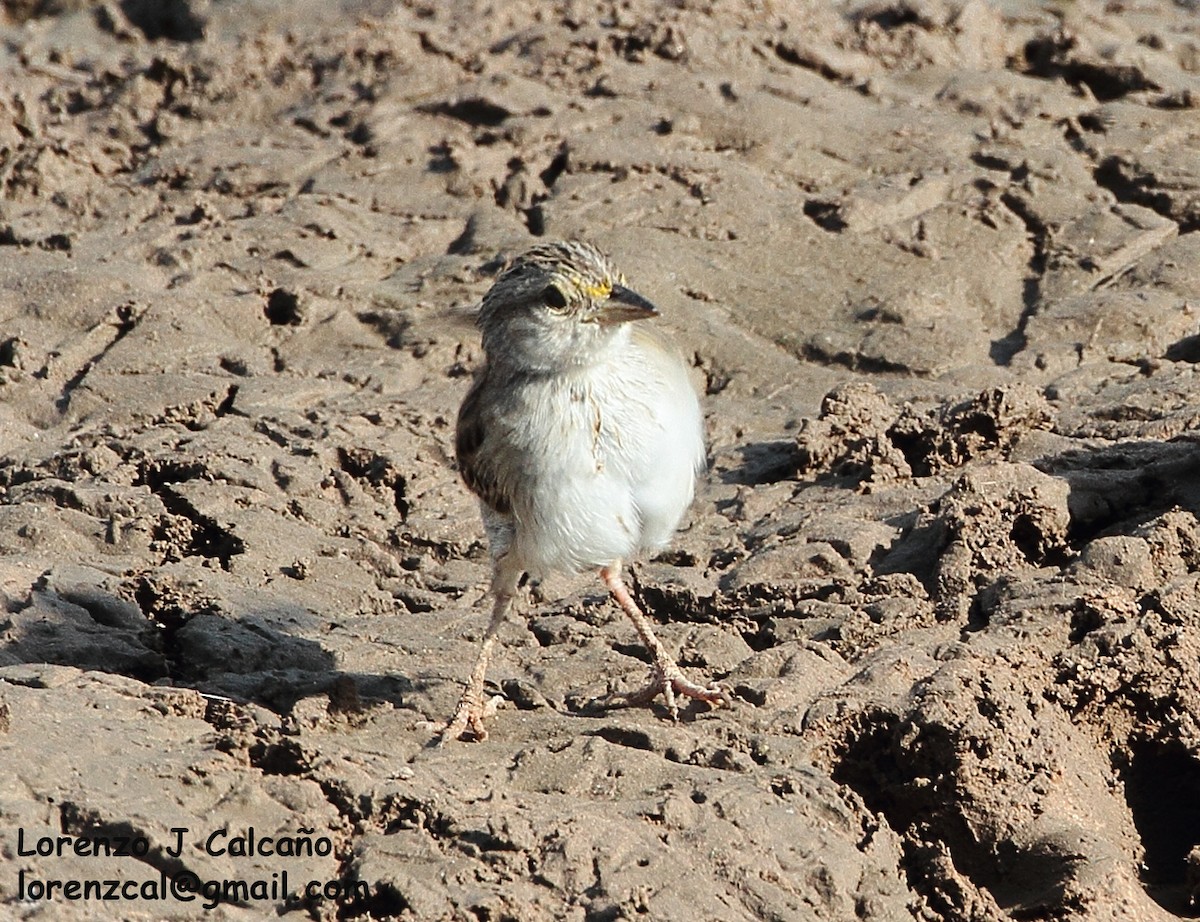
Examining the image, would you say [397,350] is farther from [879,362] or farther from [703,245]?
[879,362]

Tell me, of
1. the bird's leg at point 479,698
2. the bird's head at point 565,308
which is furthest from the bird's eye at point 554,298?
the bird's leg at point 479,698

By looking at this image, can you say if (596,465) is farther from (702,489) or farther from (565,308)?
(702,489)

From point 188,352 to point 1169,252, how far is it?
217 inches

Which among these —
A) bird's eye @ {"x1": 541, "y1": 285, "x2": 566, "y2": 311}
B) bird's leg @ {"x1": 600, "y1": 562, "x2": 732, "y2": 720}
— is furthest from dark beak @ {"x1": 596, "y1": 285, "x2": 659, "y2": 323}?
bird's leg @ {"x1": 600, "y1": 562, "x2": 732, "y2": 720}

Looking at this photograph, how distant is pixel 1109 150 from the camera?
987cm

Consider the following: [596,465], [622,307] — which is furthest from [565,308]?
[596,465]

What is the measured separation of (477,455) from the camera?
243 inches

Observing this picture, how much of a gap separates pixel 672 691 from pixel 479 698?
74 cm

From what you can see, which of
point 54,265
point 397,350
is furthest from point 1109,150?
point 54,265

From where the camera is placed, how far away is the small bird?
590 centimetres

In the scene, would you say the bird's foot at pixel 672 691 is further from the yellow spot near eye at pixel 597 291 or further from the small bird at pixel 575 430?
the yellow spot near eye at pixel 597 291

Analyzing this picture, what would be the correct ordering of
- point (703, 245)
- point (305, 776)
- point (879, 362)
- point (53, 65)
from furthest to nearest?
point (53, 65)
point (703, 245)
point (879, 362)
point (305, 776)

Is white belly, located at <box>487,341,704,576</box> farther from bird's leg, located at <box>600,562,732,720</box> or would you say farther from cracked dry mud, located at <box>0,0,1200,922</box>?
cracked dry mud, located at <box>0,0,1200,922</box>

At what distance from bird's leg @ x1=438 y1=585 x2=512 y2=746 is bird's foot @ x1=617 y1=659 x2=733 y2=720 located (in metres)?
0.54
